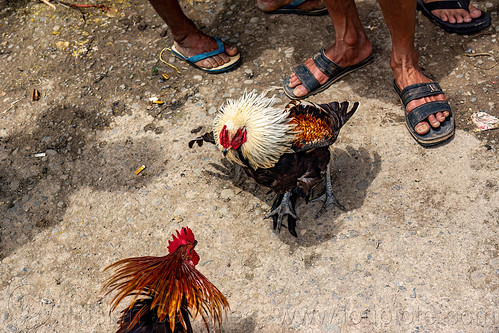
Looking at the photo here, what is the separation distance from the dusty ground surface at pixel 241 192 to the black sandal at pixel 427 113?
0.25 ft

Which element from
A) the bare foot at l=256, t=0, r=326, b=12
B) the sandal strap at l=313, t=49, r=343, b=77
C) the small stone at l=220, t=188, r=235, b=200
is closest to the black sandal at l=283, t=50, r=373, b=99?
the sandal strap at l=313, t=49, r=343, b=77

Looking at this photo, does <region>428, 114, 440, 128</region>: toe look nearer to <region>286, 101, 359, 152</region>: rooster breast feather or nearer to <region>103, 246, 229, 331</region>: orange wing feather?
<region>286, 101, 359, 152</region>: rooster breast feather

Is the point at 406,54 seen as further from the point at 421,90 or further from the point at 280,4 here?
the point at 280,4

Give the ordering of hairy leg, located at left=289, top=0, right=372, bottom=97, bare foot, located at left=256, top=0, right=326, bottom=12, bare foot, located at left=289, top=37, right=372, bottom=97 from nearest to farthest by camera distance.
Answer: hairy leg, located at left=289, top=0, right=372, bottom=97
bare foot, located at left=289, top=37, right=372, bottom=97
bare foot, located at left=256, top=0, right=326, bottom=12

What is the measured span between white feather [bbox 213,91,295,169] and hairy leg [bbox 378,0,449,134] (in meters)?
1.05

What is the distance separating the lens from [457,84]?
3244 millimetres

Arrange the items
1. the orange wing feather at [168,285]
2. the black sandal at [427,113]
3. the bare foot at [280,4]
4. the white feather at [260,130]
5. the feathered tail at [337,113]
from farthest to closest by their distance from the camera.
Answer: the bare foot at [280,4] → the black sandal at [427,113] → the feathered tail at [337,113] → the white feather at [260,130] → the orange wing feather at [168,285]

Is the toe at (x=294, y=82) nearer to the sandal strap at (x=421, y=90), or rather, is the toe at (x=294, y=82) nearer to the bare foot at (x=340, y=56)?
the bare foot at (x=340, y=56)

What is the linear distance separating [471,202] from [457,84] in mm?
1046

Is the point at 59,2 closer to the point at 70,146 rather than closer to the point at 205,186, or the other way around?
the point at 70,146

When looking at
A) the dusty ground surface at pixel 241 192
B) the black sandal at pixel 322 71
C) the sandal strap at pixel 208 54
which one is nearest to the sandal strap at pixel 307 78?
the black sandal at pixel 322 71

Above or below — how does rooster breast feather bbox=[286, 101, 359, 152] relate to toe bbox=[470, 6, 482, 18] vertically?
Answer: above

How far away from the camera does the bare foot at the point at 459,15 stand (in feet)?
11.5

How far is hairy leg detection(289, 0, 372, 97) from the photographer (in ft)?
10.1
